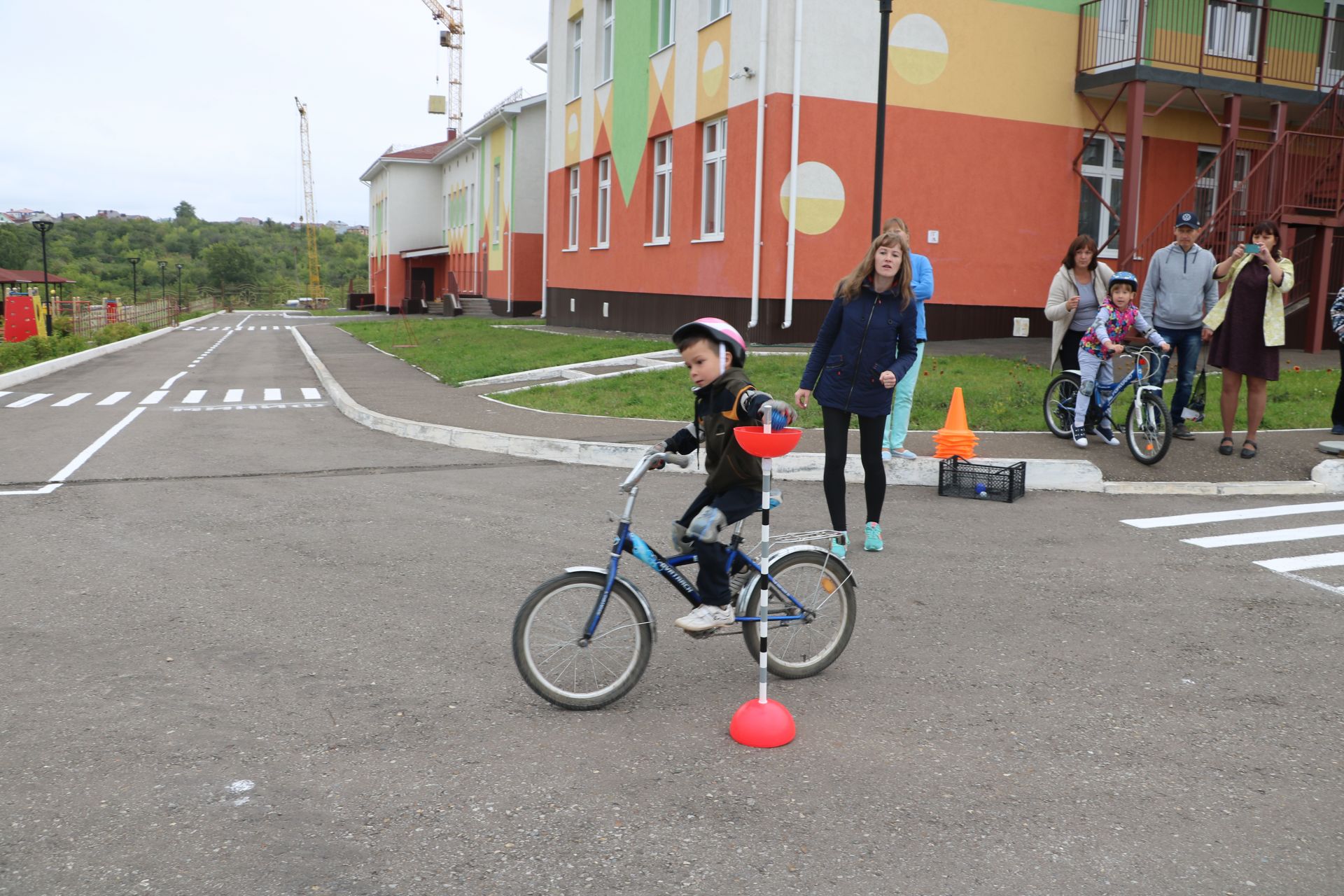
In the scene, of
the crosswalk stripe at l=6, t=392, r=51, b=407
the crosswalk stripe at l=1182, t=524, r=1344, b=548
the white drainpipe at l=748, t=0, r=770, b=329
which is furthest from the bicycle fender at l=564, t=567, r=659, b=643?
the white drainpipe at l=748, t=0, r=770, b=329

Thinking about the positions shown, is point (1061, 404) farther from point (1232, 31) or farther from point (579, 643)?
point (1232, 31)

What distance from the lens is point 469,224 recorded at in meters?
49.5

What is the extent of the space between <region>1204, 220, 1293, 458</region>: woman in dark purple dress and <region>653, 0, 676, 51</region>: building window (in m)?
16.3

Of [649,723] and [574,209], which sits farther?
[574,209]

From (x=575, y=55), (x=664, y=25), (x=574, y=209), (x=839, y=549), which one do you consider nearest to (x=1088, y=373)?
(x=839, y=549)

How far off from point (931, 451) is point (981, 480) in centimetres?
153

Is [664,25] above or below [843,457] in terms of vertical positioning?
above

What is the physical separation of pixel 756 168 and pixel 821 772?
1669 cm

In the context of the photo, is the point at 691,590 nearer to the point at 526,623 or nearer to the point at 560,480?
the point at 526,623

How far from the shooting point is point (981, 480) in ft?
28.5

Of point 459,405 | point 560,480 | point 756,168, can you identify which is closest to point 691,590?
point 560,480

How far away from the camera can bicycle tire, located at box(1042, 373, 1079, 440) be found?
10586 mm

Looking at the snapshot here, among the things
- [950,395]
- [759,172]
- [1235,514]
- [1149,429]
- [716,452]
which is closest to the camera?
[716,452]

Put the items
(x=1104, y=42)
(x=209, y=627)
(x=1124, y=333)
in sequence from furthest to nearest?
(x=1104, y=42), (x=1124, y=333), (x=209, y=627)
